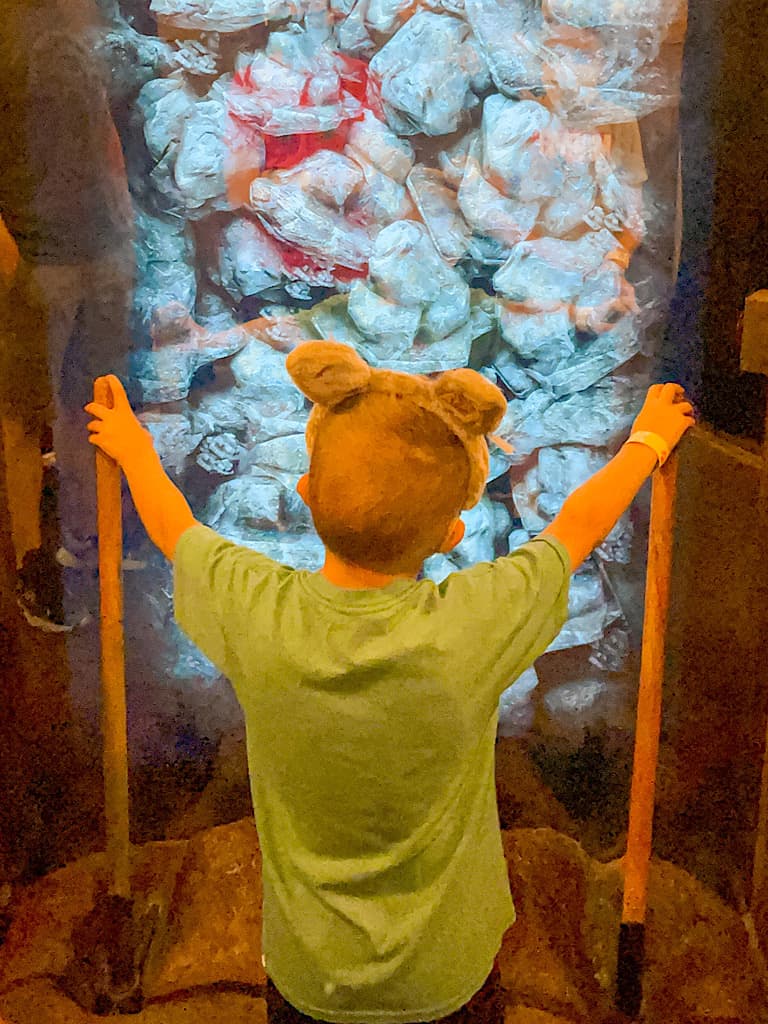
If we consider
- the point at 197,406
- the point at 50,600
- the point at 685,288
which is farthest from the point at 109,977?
the point at 685,288

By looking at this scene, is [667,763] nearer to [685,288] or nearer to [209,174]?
[685,288]

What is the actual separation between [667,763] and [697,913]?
0.56 ft

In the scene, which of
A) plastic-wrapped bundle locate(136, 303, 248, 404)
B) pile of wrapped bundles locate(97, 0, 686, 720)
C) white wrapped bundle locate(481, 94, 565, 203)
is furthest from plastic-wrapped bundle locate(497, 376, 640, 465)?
plastic-wrapped bundle locate(136, 303, 248, 404)

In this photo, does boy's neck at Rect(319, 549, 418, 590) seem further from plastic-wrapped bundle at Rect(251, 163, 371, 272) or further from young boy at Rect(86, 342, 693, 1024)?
plastic-wrapped bundle at Rect(251, 163, 371, 272)

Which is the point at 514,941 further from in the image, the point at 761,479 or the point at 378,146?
the point at 378,146

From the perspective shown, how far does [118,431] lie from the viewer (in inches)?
40.7

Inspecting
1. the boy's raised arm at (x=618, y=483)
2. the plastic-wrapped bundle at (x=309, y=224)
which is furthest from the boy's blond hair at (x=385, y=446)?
the plastic-wrapped bundle at (x=309, y=224)

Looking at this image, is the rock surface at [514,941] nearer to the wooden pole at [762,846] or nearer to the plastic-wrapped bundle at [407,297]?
the wooden pole at [762,846]

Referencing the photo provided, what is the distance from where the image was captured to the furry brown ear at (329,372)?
78 centimetres

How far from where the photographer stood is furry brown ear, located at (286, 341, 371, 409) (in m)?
0.78

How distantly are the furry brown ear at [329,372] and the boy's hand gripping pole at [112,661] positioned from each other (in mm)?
337

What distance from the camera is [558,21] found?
3.46 ft

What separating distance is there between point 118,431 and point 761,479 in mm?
653

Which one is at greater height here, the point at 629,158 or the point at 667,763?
the point at 629,158
